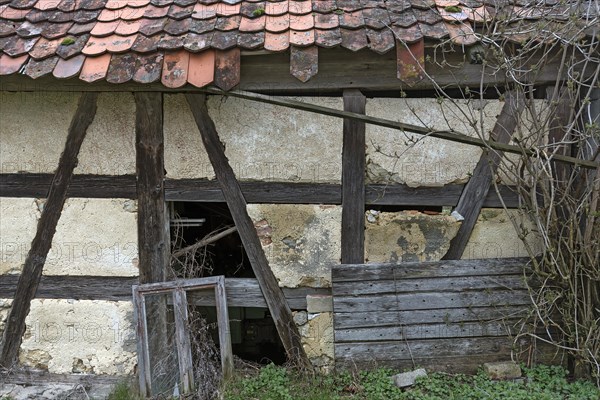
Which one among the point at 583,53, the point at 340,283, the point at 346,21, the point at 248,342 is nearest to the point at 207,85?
the point at 346,21

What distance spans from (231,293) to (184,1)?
93.8 inches

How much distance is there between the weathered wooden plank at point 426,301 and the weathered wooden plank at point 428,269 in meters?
0.15

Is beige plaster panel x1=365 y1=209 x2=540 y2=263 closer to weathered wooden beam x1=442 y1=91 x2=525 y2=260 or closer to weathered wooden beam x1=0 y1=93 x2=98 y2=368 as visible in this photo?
weathered wooden beam x1=442 y1=91 x2=525 y2=260

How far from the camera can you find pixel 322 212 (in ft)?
13.6

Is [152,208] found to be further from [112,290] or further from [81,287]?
[81,287]

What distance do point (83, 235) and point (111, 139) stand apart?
0.83 metres

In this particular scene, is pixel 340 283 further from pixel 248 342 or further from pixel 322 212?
pixel 248 342

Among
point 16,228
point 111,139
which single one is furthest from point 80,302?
point 111,139

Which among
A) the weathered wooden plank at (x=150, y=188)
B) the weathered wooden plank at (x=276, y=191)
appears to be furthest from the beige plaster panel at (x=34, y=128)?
the weathered wooden plank at (x=276, y=191)

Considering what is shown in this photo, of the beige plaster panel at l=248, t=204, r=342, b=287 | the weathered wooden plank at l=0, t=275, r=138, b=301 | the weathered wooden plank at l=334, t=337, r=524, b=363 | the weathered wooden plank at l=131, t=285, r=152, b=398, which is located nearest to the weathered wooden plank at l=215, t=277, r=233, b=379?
the beige plaster panel at l=248, t=204, r=342, b=287

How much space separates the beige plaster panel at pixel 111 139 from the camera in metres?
4.16

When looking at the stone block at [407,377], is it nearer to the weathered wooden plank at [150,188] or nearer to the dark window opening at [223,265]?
the dark window opening at [223,265]

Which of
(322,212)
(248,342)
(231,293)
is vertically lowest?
(248,342)

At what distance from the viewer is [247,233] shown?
13.8 ft
